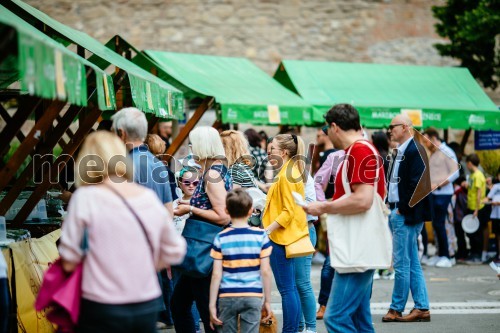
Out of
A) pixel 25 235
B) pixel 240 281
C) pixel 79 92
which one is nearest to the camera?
pixel 79 92

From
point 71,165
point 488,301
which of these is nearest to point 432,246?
point 488,301

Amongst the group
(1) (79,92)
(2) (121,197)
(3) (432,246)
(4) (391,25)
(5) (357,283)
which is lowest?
(3) (432,246)

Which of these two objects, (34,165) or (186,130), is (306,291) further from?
(186,130)

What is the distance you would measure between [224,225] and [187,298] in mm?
669

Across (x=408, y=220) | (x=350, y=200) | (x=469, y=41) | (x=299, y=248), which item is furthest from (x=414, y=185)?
(x=469, y=41)

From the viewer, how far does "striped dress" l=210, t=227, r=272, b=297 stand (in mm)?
5965

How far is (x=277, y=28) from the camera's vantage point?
78.2 feet

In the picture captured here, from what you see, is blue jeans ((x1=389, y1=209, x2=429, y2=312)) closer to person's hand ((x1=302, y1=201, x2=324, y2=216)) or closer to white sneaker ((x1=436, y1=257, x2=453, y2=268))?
person's hand ((x1=302, y1=201, x2=324, y2=216))

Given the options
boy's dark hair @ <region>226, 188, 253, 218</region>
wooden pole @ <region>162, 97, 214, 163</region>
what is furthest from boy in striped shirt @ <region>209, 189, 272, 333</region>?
wooden pole @ <region>162, 97, 214, 163</region>

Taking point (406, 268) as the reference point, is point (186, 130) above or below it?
above

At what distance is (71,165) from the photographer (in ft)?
35.7

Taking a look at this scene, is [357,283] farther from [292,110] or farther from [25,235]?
[292,110]

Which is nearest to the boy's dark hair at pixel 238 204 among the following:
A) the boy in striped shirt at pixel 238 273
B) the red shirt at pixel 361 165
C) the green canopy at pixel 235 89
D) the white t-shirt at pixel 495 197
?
the boy in striped shirt at pixel 238 273

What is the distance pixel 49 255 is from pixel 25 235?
0.27 meters
